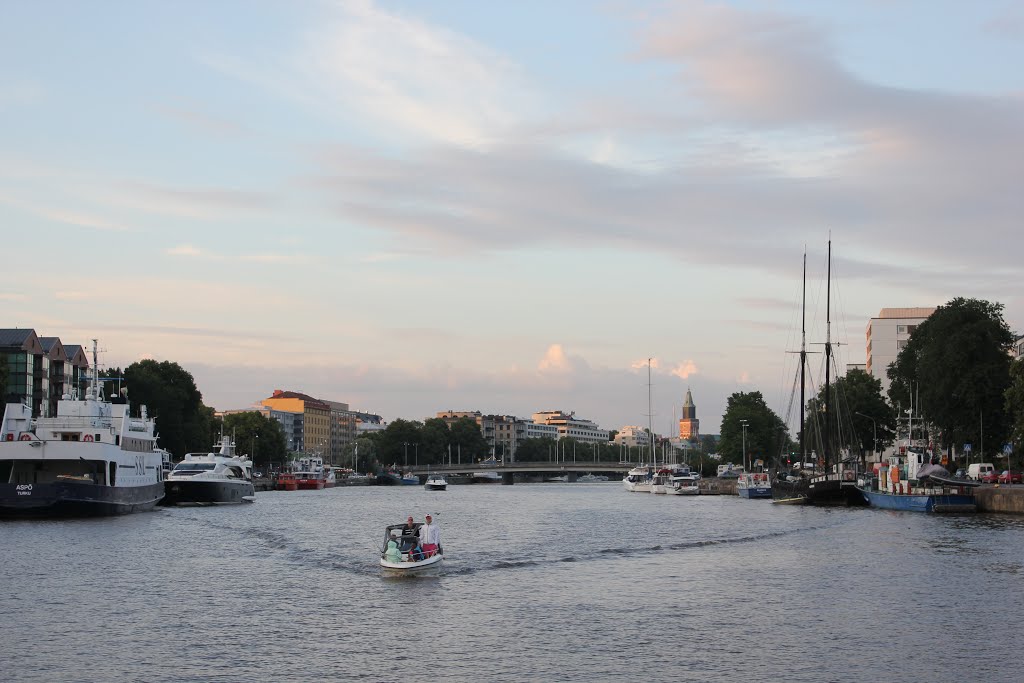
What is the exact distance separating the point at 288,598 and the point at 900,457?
91776mm

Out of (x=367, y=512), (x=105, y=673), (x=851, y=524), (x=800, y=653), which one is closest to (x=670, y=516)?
(x=851, y=524)

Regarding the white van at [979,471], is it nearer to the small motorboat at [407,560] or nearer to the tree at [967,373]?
the tree at [967,373]

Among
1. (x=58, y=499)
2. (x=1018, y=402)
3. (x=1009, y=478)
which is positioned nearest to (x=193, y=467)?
(x=58, y=499)

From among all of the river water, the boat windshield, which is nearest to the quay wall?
the river water

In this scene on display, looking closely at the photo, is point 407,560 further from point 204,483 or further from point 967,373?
point 967,373

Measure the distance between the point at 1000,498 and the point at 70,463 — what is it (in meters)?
74.4

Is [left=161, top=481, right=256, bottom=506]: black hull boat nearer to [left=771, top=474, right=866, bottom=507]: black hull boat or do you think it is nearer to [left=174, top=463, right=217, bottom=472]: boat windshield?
[left=174, top=463, right=217, bottom=472]: boat windshield

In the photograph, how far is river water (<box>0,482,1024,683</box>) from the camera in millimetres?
33656

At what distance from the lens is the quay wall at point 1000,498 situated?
3750 inches

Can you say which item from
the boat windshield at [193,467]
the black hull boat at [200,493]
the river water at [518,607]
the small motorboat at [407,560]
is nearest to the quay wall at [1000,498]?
the river water at [518,607]

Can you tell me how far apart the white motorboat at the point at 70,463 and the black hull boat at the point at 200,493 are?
18.7 m

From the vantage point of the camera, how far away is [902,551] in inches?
2594

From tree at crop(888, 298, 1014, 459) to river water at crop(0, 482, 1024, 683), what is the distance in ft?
181

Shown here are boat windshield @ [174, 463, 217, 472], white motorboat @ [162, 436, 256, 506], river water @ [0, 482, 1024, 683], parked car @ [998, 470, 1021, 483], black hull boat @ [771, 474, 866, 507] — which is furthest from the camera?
boat windshield @ [174, 463, 217, 472]
